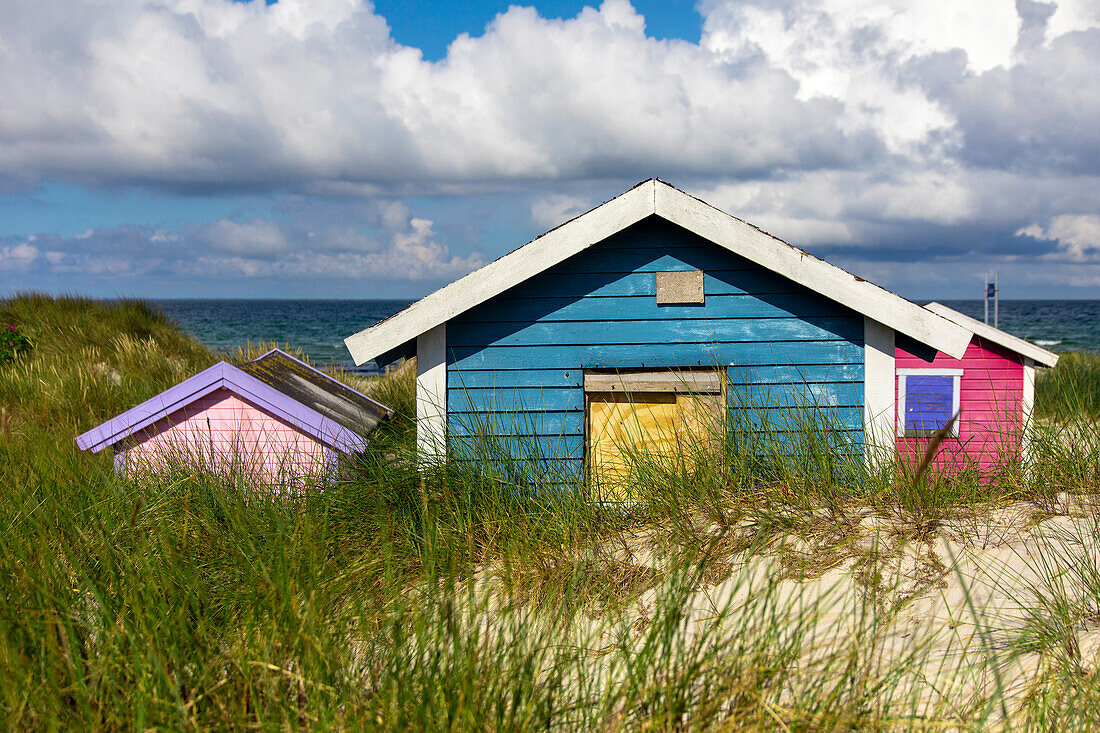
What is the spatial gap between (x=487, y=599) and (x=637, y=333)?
3.96 metres

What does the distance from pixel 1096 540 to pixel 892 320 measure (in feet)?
8.25

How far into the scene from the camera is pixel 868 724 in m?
2.32

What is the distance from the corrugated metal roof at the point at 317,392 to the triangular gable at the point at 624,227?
882mm

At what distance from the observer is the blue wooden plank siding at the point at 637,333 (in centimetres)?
609

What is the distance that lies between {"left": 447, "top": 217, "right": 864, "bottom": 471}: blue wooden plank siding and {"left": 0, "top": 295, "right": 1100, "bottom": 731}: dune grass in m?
1.13

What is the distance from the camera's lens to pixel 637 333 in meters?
6.12

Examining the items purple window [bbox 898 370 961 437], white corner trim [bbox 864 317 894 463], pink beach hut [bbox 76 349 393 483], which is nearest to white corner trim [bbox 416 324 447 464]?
pink beach hut [bbox 76 349 393 483]

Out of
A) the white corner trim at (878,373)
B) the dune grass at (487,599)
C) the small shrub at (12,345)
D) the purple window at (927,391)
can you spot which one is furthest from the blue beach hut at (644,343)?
the small shrub at (12,345)

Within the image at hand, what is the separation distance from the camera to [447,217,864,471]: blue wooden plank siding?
609cm

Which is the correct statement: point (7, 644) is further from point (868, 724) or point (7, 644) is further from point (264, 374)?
point (264, 374)

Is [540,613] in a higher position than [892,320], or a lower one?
lower

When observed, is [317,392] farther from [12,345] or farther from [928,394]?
[12,345]

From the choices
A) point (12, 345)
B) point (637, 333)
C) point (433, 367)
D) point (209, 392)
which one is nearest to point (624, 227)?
point (637, 333)

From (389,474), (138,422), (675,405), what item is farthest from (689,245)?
(138,422)
